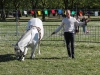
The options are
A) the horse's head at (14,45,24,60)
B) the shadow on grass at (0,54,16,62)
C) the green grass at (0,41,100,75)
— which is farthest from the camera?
the shadow on grass at (0,54,16,62)

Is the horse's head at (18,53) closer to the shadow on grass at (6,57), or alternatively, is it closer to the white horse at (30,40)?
the white horse at (30,40)

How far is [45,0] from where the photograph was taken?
72562 mm

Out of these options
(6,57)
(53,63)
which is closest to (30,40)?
(53,63)

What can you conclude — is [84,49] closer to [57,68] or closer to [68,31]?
[68,31]

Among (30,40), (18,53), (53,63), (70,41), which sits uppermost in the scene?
(30,40)

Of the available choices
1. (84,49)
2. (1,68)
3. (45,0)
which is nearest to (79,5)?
(45,0)

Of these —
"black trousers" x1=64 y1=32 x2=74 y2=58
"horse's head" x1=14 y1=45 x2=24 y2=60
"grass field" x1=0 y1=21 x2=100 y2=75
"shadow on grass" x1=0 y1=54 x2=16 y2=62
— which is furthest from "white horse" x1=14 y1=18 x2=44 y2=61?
"black trousers" x1=64 y1=32 x2=74 y2=58

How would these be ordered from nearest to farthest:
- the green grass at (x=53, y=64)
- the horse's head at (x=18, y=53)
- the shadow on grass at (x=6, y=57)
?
the green grass at (x=53, y=64), the horse's head at (x=18, y=53), the shadow on grass at (x=6, y=57)

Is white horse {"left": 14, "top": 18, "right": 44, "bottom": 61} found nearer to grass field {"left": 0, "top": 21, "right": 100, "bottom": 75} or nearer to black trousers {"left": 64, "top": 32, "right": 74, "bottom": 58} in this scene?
grass field {"left": 0, "top": 21, "right": 100, "bottom": 75}

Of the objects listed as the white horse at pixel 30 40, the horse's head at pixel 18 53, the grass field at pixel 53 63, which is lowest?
the grass field at pixel 53 63

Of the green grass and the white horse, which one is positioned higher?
the white horse

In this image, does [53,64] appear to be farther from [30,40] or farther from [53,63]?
[30,40]

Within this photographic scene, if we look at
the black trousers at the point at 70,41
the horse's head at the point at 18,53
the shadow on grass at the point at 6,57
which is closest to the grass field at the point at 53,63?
the shadow on grass at the point at 6,57

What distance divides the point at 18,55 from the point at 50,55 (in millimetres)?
2353
